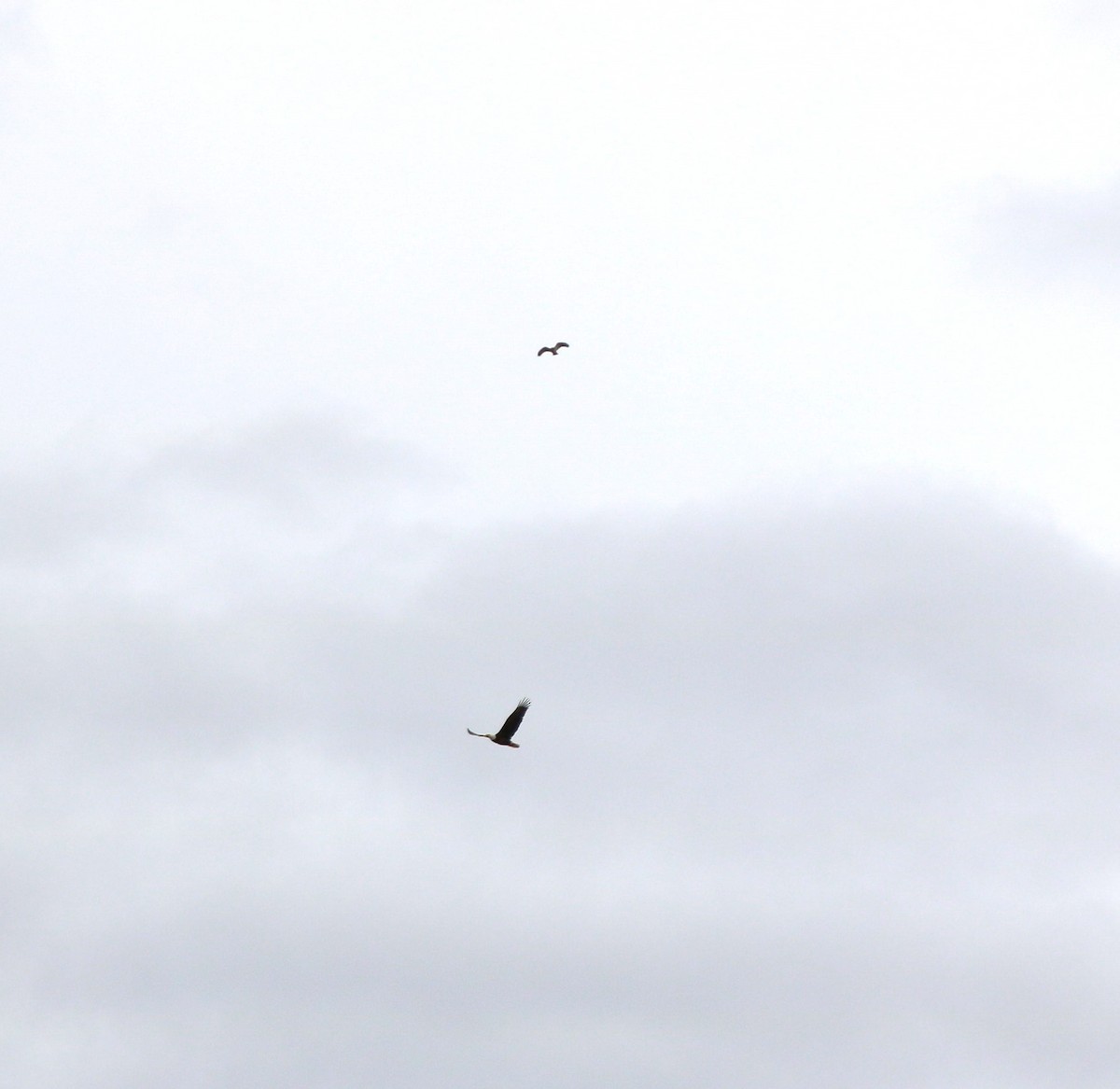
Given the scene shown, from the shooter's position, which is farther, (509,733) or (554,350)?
(554,350)

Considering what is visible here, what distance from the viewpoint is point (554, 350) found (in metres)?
113

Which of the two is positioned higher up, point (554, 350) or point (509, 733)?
point (554, 350)

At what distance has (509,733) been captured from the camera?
91.0 metres

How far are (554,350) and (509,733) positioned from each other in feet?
105
